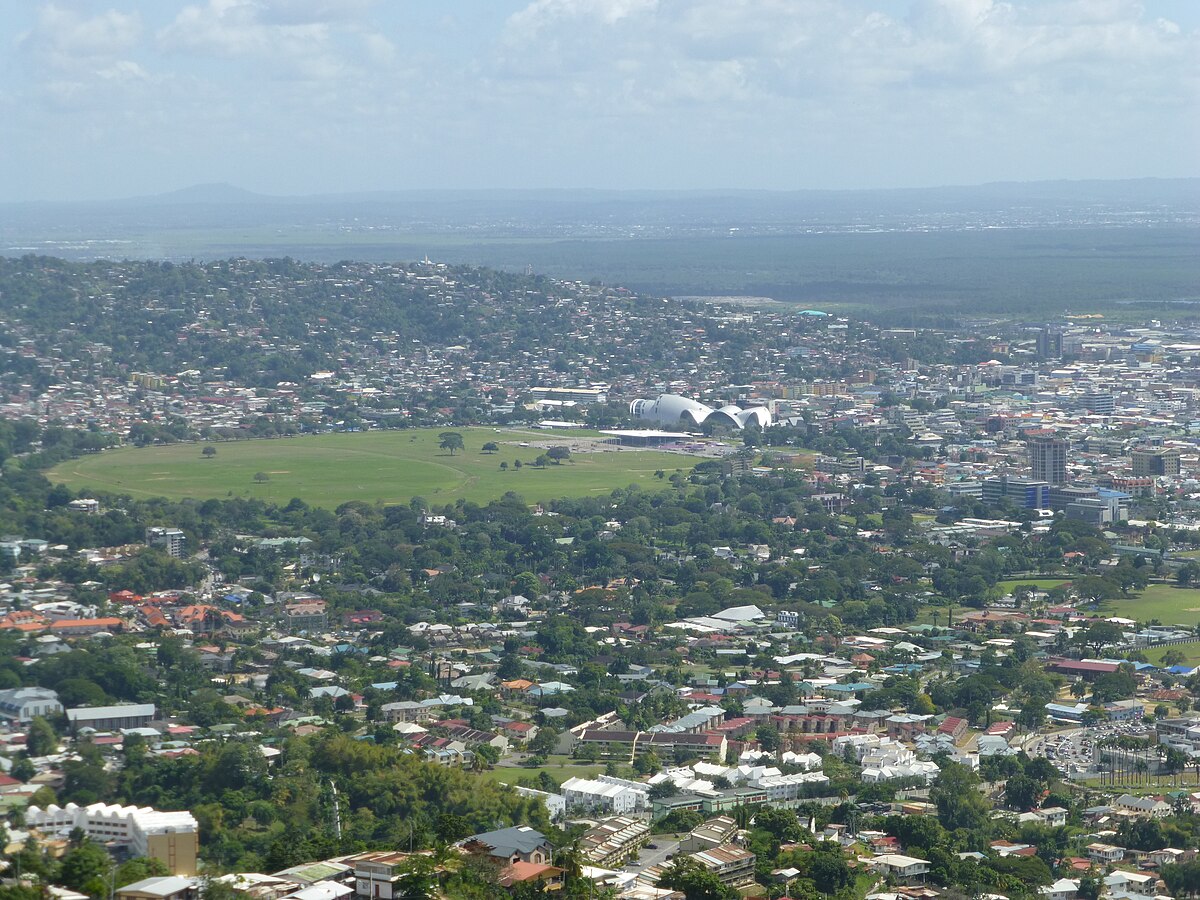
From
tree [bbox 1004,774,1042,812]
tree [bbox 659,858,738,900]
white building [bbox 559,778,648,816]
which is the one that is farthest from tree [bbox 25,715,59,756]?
tree [bbox 1004,774,1042,812]

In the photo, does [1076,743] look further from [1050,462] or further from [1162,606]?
[1050,462]

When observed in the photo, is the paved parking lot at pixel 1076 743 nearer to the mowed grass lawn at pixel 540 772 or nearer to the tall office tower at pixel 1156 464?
the mowed grass lawn at pixel 540 772

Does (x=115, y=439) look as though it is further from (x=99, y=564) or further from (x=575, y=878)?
(x=575, y=878)

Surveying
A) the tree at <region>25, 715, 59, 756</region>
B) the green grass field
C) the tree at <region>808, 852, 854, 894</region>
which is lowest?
the green grass field

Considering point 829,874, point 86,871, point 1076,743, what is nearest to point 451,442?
point 1076,743

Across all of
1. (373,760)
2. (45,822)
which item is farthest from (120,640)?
(45,822)

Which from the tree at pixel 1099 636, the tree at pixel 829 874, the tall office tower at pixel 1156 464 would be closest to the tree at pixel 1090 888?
the tree at pixel 829 874

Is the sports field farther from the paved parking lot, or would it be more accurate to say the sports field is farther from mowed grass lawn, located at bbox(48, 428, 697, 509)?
mowed grass lawn, located at bbox(48, 428, 697, 509)
